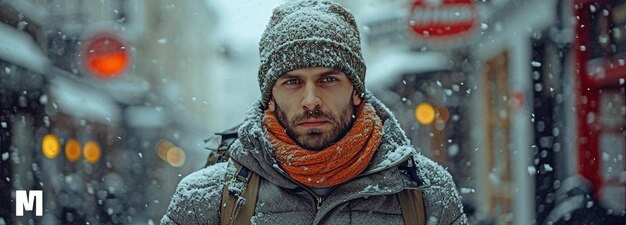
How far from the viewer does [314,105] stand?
2.62 metres

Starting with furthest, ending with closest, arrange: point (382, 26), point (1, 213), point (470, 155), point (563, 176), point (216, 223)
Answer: point (382, 26), point (470, 155), point (1, 213), point (563, 176), point (216, 223)

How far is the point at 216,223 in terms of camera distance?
2.63m

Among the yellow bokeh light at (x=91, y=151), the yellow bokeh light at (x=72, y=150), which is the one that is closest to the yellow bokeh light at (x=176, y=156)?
the yellow bokeh light at (x=91, y=151)

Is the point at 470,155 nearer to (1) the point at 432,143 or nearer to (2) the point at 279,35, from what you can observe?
(1) the point at 432,143

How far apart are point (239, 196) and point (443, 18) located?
8.44 meters

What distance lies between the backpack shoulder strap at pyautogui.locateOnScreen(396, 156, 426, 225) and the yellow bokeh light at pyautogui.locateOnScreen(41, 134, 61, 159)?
13.4 meters

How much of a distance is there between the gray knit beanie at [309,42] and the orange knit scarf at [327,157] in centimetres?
20

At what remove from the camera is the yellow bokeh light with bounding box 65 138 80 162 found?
17.2 m

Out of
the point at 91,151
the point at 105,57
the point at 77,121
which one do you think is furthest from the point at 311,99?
the point at 91,151

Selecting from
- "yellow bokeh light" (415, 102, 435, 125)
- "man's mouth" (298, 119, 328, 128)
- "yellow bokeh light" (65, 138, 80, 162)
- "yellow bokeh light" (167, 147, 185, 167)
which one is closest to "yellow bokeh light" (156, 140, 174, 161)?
"yellow bokeh light" (167, 147, 185, 167)

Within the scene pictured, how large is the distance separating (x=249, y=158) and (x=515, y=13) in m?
10.6

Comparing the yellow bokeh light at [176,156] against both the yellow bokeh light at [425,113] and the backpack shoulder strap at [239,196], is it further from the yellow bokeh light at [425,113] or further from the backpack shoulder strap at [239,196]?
the backpack shoulder strap at [239,196]

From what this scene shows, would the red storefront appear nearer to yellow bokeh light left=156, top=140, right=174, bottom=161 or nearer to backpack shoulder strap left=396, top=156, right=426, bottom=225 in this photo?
backpack shoulder strap left=396, top=156, right=426, bottom=225

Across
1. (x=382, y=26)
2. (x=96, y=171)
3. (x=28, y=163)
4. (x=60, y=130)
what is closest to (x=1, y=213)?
(x=28, y=163)
